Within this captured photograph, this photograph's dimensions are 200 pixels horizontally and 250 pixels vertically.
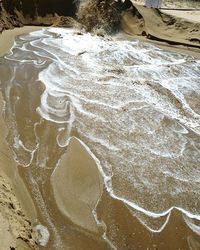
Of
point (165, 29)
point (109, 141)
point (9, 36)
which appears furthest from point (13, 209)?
point (165, 29)

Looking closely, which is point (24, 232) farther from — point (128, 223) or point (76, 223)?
point (128, 223)

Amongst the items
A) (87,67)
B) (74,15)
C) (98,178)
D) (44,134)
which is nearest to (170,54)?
(87,67)

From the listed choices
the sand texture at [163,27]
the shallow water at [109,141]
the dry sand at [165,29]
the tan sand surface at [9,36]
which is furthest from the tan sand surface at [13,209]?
the sand texture at [163,27]

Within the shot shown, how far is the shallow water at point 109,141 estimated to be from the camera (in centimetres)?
515

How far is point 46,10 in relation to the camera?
1591cm

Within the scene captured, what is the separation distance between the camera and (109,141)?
6.94 metres

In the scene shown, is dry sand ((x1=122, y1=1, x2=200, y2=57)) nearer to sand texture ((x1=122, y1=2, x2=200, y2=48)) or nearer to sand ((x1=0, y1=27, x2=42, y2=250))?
sand texture ((x1=122, y1=2, x2=200, y2=48))

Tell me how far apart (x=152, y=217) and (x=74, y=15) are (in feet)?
41.9

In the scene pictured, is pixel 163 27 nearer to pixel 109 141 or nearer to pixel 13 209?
pixel 109 141

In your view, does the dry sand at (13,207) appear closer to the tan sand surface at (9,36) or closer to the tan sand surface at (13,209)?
the tan sand surface at (13,209)

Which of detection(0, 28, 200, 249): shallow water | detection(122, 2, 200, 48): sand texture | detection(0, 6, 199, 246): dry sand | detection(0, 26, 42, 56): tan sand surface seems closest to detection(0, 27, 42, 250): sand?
detection(0, 6, 199, 246): dry sand

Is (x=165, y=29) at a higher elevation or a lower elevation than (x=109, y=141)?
lower

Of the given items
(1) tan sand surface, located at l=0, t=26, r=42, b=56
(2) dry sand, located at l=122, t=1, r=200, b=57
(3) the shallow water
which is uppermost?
(1) tan sand surface, located at l=0, t=26, r=42, b=56

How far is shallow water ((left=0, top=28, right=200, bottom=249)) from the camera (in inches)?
203
